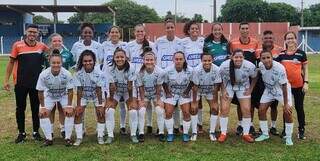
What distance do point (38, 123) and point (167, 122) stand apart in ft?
7.16

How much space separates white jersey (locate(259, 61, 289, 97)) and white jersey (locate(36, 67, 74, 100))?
308cm

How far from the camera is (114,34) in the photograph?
870 cm

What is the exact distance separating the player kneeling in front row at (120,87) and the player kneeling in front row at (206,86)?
3.17 ft

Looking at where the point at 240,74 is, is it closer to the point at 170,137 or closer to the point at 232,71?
the point at 232,71

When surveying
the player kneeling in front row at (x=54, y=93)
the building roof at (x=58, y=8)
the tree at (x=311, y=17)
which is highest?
the tree at (x=311, y=17)

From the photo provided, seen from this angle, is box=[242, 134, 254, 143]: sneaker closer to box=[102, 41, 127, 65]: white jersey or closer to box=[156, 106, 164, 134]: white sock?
box=[156, 106, 164, 134]: white sock

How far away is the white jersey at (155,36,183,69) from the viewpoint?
8.74 m

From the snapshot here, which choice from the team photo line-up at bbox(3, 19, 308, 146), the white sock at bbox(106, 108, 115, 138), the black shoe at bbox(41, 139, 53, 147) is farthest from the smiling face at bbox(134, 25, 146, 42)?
the black shoe at bbox(41, 139, 53, 147)

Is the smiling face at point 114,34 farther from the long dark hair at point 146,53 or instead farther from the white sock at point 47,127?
the white sock at point 47,127

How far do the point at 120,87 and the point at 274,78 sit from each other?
2.48 meters

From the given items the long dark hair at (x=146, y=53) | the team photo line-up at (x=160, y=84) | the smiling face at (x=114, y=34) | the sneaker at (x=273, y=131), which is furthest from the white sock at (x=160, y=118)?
the sneaker at (x=273, y=131)

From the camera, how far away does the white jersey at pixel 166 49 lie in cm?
874

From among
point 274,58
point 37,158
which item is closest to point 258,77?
point 274,58

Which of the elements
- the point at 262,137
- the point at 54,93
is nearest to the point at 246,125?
the point at 262,137
